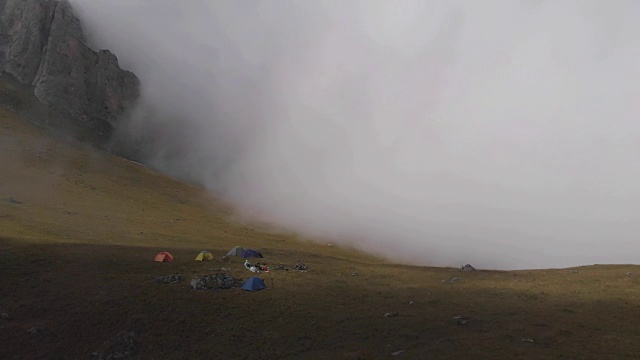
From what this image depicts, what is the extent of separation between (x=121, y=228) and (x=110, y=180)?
42226mm

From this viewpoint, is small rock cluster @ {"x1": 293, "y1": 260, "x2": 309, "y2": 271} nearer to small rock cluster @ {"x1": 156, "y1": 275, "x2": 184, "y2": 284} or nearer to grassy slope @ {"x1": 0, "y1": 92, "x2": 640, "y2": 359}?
grassy slope @ {"x1": 0, "y1": 92, "x2": 640, "y2": 359}

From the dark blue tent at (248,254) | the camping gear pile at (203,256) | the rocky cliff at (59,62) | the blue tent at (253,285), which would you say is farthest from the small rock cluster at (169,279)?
the rocky cliff at (59,62)

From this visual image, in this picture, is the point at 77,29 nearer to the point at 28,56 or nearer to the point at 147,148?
the point at 28,56

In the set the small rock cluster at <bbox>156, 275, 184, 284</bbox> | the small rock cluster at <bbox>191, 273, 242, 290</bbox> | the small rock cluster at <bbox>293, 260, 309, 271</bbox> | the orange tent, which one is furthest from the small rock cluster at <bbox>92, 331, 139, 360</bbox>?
the small rock cluster at <bbox>293, 260, 309, 271</bbox>

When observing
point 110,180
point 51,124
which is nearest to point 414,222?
point 110,180

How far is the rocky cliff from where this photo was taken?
152 meters

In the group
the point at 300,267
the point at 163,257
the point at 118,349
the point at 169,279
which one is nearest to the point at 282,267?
the point at 300,267

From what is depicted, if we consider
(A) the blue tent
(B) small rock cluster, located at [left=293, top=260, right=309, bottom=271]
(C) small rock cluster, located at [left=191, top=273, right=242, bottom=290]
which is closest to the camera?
(C) small rock cluster, located at [left=191, top=273, right=242, bottom=290]

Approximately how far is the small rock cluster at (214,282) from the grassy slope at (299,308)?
1.09 m

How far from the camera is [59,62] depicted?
15538 centimetres

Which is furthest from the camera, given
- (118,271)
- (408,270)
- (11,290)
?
(408,270)

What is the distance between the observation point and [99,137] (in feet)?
496

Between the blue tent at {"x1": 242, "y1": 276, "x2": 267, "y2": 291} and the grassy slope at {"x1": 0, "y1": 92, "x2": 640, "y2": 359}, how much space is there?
927 millimetres

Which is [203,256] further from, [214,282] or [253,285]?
[253,285]
